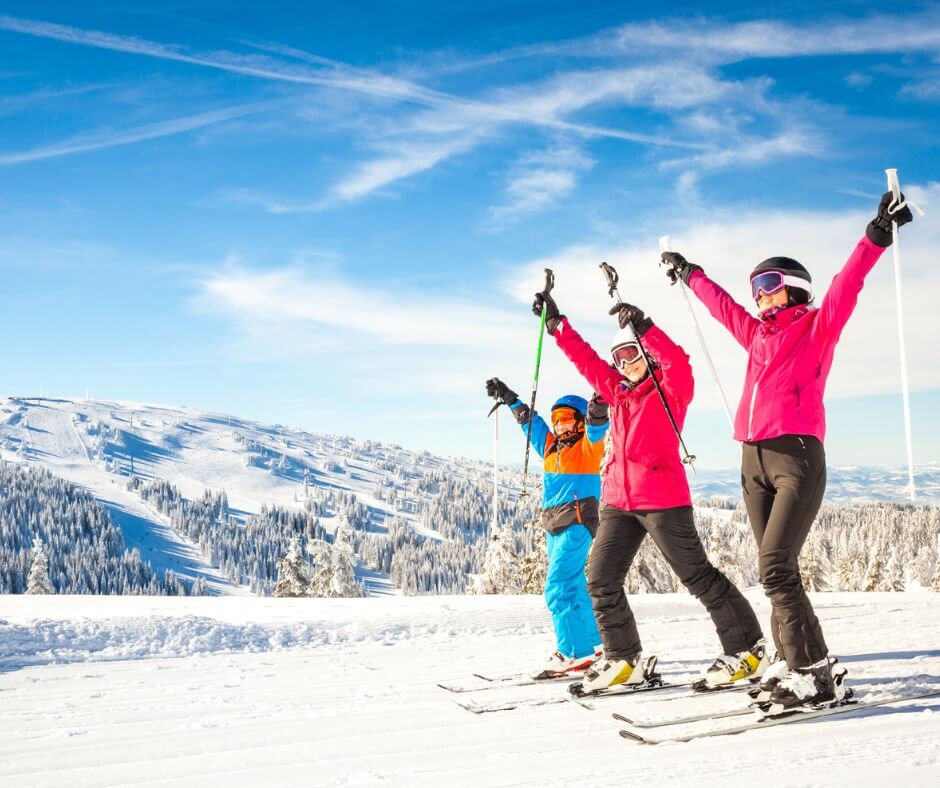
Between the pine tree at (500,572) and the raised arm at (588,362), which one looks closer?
the raised arm at (588,362)

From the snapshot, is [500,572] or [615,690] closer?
[615,690]

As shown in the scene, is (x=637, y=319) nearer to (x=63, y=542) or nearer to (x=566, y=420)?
(x=566, y=420)

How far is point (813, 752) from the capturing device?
10.9 ft

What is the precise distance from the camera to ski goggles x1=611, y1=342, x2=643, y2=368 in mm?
5348

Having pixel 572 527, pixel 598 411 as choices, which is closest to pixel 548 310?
pixel 598 411

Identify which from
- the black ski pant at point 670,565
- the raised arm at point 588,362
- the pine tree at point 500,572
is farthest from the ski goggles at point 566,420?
the pine tree at point 500,572

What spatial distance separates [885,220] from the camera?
3.98 metres

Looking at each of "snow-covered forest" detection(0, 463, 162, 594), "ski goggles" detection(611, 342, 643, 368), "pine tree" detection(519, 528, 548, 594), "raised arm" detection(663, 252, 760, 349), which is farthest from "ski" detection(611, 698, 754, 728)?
"snow-covered forest" detection(0, 463, 162, 594)

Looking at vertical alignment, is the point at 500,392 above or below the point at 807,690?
above

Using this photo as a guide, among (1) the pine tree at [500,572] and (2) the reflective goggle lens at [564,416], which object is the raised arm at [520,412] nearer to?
(2) the reflective goggle lens at [564,416]

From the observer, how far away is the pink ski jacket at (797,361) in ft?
13.5

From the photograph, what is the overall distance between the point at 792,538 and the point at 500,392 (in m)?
3.65

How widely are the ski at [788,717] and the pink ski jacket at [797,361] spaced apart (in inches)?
55.7

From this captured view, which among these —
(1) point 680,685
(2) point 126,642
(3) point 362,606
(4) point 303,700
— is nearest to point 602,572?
(1) point 680,685
